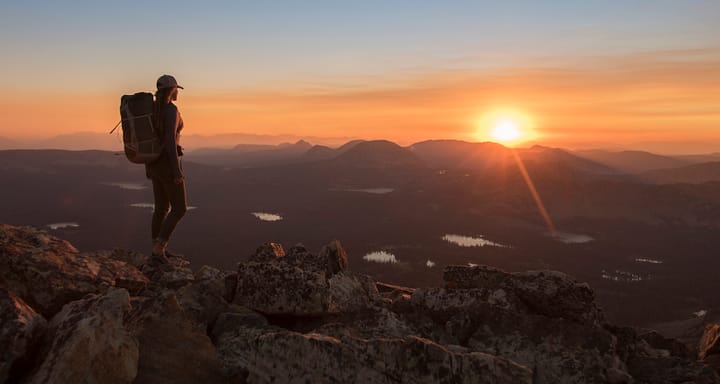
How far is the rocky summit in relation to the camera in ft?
16.7

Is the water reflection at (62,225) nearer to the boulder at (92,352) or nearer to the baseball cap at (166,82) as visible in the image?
the baseball cap at (166,82)

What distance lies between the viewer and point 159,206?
9758mm

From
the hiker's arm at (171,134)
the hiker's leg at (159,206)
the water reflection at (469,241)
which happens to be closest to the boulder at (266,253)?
the hiker's leg at (159,206)

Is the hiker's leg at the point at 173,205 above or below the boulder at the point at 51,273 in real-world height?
above

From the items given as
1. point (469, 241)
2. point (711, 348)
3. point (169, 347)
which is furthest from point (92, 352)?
point (469, 241)

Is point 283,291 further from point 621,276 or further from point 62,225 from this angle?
point 62,225

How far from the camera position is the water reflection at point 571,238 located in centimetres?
17412

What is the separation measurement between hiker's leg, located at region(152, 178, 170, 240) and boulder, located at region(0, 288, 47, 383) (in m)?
4.24

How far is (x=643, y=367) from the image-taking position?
7.01 metres

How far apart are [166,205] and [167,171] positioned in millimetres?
917

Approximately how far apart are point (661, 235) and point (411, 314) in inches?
8479

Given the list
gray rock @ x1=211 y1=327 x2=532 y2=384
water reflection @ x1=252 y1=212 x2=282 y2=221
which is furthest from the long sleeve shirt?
water reflection @ x1=252 y1=212 x2=282 y2=221

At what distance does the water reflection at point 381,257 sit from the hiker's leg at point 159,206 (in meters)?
120

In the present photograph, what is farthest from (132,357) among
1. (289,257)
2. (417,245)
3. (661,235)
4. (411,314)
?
(661,235)
